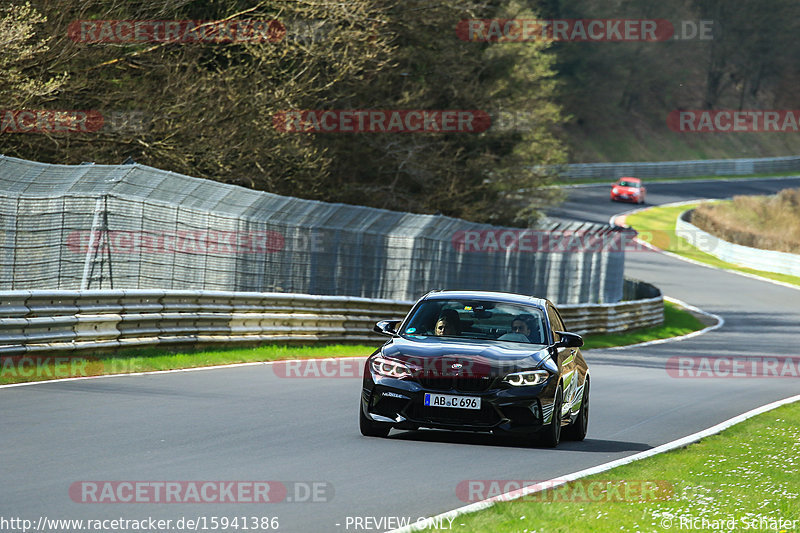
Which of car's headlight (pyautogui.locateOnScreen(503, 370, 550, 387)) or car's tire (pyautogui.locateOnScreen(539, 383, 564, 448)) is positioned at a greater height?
car's headlight (pyautogui.locateOnScreen(503, 370, 550, 387))

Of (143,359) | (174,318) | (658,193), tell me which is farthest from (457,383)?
(658,193)

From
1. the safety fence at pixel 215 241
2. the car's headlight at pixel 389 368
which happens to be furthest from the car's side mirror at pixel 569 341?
the safety fence at pixel 215 241

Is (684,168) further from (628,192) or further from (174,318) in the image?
(174,318)

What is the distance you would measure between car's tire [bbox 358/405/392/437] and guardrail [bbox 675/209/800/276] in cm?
4614

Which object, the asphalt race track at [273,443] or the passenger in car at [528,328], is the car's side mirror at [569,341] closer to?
the passenger in car at [528,328]

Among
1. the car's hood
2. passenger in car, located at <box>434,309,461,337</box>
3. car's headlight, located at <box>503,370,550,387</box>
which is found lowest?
car's headlight, located at <box>503,370,550,387</box>

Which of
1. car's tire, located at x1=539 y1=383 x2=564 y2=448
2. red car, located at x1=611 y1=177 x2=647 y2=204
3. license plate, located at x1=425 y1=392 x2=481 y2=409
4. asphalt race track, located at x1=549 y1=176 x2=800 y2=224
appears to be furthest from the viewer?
red car, located at x1=611 y1=177 x2=647 y2=204

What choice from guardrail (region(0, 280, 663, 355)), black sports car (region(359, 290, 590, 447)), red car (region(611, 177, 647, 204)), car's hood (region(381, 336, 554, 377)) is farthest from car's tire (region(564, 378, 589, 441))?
red car (region(611, 177, 647, 204))

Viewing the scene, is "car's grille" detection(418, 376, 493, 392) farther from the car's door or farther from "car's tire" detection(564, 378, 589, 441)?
"car's tire" detection(564, 378, 589, 441)

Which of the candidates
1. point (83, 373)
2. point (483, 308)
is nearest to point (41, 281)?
point (83, 373)

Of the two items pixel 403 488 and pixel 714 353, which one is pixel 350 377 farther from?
pixel 714 353

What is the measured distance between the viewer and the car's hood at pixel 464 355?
10.7 m

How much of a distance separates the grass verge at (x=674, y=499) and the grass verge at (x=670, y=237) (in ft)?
142

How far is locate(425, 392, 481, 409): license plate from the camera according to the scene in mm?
10633
